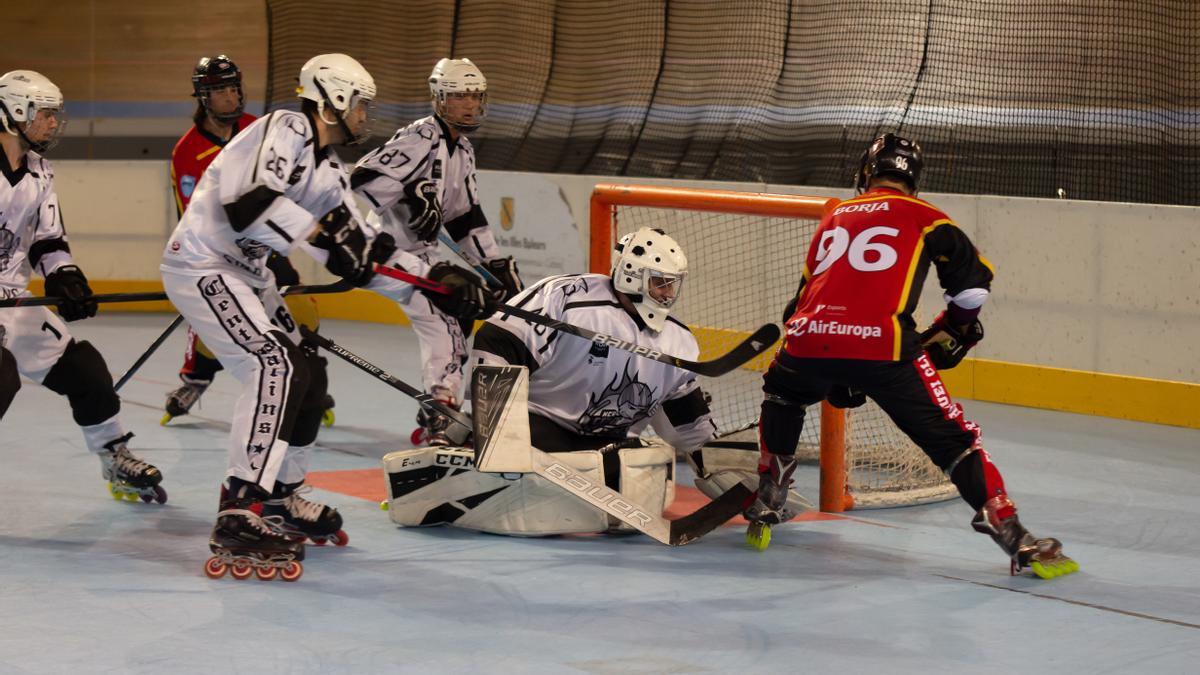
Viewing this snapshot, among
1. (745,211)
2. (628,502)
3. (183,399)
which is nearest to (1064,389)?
(745,211)

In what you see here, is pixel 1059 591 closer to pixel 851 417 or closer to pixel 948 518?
pixel 948 518

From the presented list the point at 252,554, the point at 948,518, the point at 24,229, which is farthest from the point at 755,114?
the point at 252,554

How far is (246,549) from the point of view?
150 inches

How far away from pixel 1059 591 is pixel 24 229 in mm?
3178

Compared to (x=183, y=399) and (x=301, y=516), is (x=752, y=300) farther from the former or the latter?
(x=301, y=516)

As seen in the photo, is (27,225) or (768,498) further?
(27,225)

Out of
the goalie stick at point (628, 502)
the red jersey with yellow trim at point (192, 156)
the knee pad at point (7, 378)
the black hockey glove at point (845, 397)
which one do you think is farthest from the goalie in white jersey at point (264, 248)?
the red jersey with yellow trim at point (192, 156)

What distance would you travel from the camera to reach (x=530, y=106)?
975 centimetres

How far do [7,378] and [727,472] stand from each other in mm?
2162

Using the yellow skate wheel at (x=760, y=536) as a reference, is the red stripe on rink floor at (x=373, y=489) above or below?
below

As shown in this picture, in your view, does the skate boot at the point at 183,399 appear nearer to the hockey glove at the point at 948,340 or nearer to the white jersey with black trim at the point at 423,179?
the white jersey with black trim at the point at 423,179

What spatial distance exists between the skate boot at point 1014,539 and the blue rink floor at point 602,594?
0.19 ft

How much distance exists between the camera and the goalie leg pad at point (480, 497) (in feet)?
14.0

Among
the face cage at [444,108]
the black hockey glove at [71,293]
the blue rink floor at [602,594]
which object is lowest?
the blue rink floor at [602,594]
